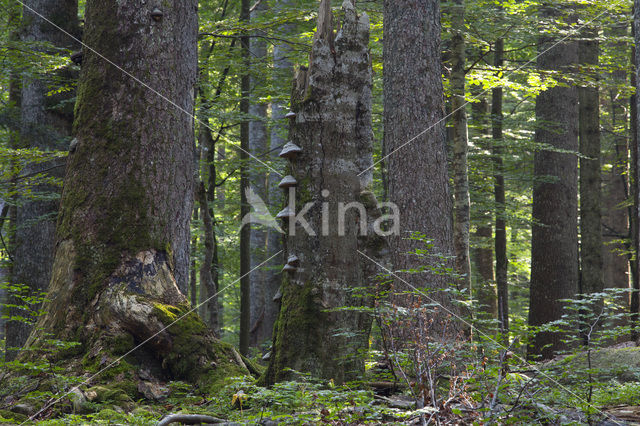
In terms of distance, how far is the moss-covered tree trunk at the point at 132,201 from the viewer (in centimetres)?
446

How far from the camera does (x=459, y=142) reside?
9.16m

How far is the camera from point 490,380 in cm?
311

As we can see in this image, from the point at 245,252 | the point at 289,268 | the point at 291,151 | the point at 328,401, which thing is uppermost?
the point at 291,151

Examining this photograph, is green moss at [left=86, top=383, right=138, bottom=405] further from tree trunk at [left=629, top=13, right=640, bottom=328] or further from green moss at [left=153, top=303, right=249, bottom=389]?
tree trunk at [left=629, top=13, right=640, bottom=328]

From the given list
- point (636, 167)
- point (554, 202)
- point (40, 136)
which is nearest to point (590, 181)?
point (554, 202)

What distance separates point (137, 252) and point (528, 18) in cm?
842

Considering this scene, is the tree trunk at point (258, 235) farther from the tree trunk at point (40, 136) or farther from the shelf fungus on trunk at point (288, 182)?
the shelf fungus on trunk at point (288, 182)

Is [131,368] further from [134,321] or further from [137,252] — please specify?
[137,252]

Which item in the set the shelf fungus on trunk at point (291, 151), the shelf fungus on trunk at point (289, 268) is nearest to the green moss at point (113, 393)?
the shelf fungus on trunk at point (289, 268)

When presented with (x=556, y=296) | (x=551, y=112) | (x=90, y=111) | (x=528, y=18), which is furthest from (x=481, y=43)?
(x=90, y=111)

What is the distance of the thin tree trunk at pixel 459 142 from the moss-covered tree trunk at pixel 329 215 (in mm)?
5052

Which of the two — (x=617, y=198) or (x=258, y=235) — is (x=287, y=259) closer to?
(x=258, y=235)

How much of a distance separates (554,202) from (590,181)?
0.97 m

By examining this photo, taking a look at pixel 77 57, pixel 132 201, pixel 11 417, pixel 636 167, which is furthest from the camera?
pixel 636 167
